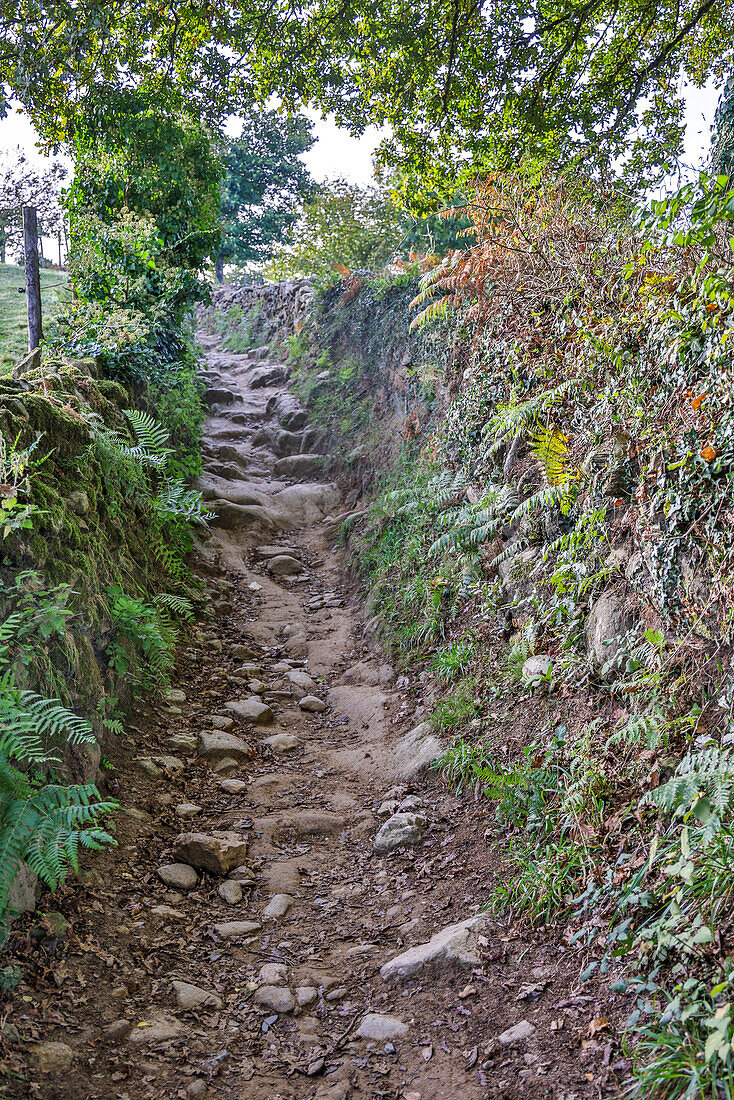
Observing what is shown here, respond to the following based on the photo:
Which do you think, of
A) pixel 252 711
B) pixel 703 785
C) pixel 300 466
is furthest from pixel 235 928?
pixel 300 466

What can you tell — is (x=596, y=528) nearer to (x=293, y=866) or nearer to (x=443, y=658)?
(x=443, y=658)

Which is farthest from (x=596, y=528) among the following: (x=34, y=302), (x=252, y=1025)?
(x=34, y=302)

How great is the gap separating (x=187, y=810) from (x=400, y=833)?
1339mm

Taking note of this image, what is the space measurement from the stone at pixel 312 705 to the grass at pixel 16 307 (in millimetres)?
4327

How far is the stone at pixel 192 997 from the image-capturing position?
8.97 feet

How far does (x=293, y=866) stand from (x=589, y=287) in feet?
14.6

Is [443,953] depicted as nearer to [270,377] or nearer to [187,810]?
[187,810]

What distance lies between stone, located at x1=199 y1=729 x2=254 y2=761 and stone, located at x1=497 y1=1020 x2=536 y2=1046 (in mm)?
2727

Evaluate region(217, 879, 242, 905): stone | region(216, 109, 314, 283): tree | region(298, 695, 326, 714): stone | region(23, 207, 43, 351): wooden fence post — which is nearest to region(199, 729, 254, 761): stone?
region(298, 695, 326, 714): stone

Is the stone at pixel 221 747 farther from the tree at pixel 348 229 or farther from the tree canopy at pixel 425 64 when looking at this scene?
the tree at pixel 348 229

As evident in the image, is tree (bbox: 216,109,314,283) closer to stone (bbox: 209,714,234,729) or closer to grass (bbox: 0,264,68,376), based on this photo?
grass (bbox: 0,264,68,376)

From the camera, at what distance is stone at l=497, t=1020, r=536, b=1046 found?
94.9 inches

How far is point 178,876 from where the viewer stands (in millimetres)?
3473

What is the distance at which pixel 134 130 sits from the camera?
7.82 metres
